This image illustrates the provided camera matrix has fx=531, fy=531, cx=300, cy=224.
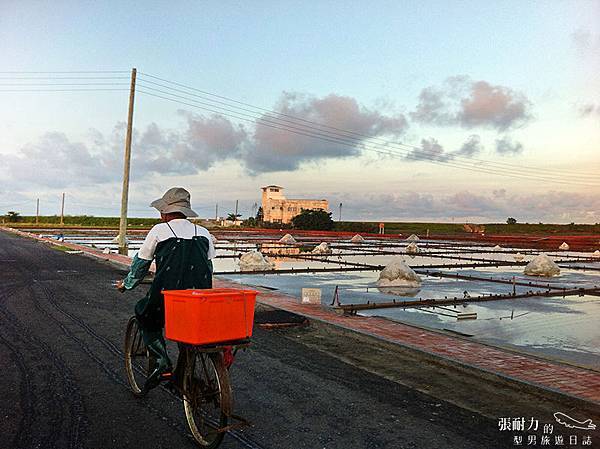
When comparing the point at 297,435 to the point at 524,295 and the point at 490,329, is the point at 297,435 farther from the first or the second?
the point at 524,295

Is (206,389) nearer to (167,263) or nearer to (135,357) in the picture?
(167,263)

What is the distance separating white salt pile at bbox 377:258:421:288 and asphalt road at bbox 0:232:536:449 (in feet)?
26.3

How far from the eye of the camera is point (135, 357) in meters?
4.98

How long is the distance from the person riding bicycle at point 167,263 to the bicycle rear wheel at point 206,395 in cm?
47

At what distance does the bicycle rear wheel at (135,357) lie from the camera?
481 centimetres

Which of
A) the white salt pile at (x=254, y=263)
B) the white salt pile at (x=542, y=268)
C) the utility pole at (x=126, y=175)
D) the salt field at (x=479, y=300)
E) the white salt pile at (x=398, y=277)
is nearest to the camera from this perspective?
the salt field at (x=479, y=300)

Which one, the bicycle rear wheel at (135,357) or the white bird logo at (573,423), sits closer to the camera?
the white bird logo at (573,423)

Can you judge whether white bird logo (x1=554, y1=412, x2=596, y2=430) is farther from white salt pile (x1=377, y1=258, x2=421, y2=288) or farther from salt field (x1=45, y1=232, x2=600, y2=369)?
white salt pile (x1=377, y1=258, x2=421, y2=288)

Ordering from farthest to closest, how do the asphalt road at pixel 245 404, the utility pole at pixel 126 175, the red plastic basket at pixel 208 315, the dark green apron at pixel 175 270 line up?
the utility pole at pixel 126 175
the dark green apron at pixel 175 270
the asphalt road at pixel 245 404
the red plastic basket at pixel 208 315

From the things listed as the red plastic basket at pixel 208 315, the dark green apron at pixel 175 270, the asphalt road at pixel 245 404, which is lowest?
the asphalt road at pixel 245 404

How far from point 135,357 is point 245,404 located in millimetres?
1136

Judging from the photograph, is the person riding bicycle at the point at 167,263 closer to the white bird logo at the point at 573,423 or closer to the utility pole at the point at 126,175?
the white bird logo at the point at 573,423

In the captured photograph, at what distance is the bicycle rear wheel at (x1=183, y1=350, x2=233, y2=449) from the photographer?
146 inches

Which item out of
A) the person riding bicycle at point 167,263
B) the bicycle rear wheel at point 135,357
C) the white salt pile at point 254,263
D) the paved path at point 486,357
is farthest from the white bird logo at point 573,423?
the white salt pile at point 254,263
